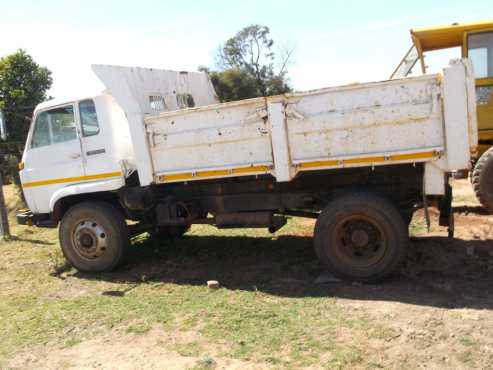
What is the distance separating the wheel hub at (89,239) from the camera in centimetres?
658

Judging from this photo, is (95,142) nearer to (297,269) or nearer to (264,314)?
(297,269)

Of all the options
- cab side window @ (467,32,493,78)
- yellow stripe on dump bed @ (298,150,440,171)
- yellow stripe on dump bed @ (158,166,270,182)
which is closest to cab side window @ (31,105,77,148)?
yellow stripe on dump bed @ (158,166,270,182)

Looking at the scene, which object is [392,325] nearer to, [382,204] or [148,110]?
[382,204]

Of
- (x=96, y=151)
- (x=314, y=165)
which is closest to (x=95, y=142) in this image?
(x=96, y=151)

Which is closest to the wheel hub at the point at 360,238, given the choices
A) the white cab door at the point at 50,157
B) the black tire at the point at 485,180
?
the black tire at the point at 485,180

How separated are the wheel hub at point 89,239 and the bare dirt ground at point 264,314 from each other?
35cm

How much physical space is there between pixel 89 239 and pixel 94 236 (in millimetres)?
106

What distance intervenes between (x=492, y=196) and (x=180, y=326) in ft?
14.7

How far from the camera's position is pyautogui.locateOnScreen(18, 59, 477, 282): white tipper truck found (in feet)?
16.3

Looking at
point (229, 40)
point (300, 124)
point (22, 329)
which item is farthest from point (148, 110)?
point (229, 40)

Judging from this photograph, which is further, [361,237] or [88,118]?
[88,118]

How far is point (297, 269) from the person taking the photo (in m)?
6.16

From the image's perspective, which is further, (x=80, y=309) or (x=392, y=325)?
(x=80, y=309)

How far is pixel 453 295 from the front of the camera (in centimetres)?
486
